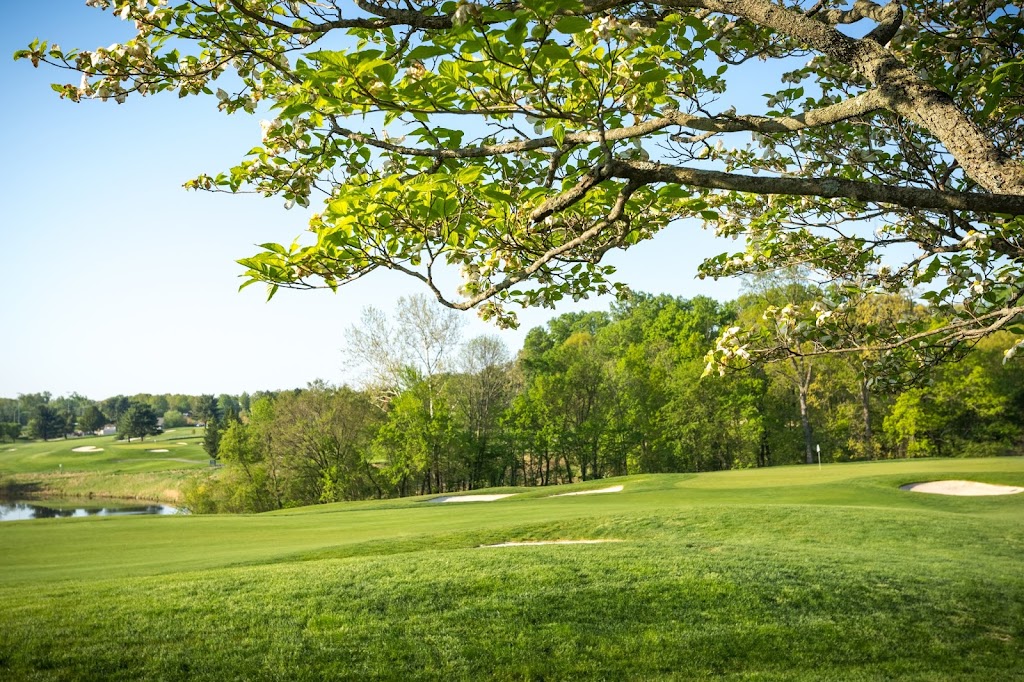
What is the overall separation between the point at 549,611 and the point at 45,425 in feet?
368

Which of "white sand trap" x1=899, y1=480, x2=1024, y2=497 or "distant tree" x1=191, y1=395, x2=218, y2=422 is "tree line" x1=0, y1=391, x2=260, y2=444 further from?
"white sand trap" x1=899, y1=480, x2=1024, y2=497

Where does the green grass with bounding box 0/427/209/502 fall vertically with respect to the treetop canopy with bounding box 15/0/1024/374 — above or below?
below

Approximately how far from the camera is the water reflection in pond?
35987 mm

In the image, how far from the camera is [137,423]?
92.6m

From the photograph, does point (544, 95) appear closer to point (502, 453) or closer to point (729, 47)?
point (729, 47)

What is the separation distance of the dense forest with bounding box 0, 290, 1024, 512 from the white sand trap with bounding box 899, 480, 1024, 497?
1495 cm

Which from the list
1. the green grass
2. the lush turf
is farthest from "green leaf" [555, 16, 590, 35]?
the green grass

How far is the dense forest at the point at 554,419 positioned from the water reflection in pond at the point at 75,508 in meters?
4.07

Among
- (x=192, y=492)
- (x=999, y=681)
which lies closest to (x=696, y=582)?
(x=999, y=681)

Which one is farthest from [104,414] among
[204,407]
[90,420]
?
[204,407]

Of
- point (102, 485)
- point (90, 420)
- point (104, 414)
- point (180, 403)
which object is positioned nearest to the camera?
point (102, 485)

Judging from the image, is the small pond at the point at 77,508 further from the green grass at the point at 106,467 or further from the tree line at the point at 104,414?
the tree line at the point at 104,414

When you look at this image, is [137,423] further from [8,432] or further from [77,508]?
[77,508]

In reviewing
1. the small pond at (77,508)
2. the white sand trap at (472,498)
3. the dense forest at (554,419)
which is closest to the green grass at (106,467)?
the small pond at (77,508)
